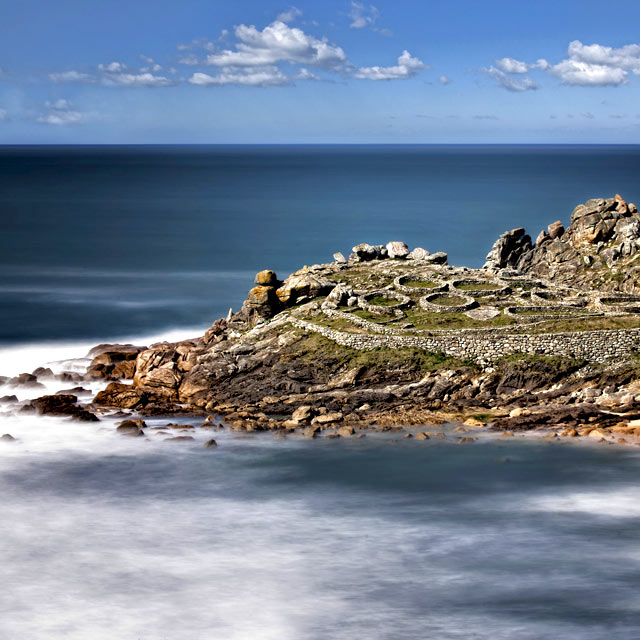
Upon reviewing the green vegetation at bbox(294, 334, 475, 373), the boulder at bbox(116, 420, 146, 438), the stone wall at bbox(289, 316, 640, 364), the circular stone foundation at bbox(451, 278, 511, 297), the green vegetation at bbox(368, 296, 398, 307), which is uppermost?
the circular stone foundation at bbox(451, 278, 511, 297)

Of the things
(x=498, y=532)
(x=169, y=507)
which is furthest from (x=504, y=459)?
(x=169, y=507)

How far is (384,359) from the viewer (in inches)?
Result: 1890

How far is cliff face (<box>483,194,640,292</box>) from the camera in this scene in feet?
232

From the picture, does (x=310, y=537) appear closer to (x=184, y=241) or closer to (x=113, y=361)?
(x=113, y=361)

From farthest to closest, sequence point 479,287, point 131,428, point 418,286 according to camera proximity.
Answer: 1. point 418,286
2. point 479,287
3. point 131,428

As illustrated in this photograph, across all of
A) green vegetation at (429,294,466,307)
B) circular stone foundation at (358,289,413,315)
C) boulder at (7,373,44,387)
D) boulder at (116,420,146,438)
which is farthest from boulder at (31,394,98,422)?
green vegetation at (429,294,466,307)

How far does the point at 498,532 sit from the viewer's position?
34031 mm

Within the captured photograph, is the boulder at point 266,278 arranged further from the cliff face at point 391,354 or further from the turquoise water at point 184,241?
the turquoise water at point 184,241

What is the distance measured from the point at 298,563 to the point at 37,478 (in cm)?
1546

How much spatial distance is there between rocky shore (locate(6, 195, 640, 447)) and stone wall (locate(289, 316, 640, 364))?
67mm

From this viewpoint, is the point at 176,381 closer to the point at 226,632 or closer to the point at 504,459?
the point at 504,459

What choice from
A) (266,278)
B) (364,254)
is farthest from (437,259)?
(266,278)

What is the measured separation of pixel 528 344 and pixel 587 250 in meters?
32.3

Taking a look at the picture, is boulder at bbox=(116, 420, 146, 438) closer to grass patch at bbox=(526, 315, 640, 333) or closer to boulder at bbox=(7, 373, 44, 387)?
boulder at bbox=(7, 373, 44, 387)
